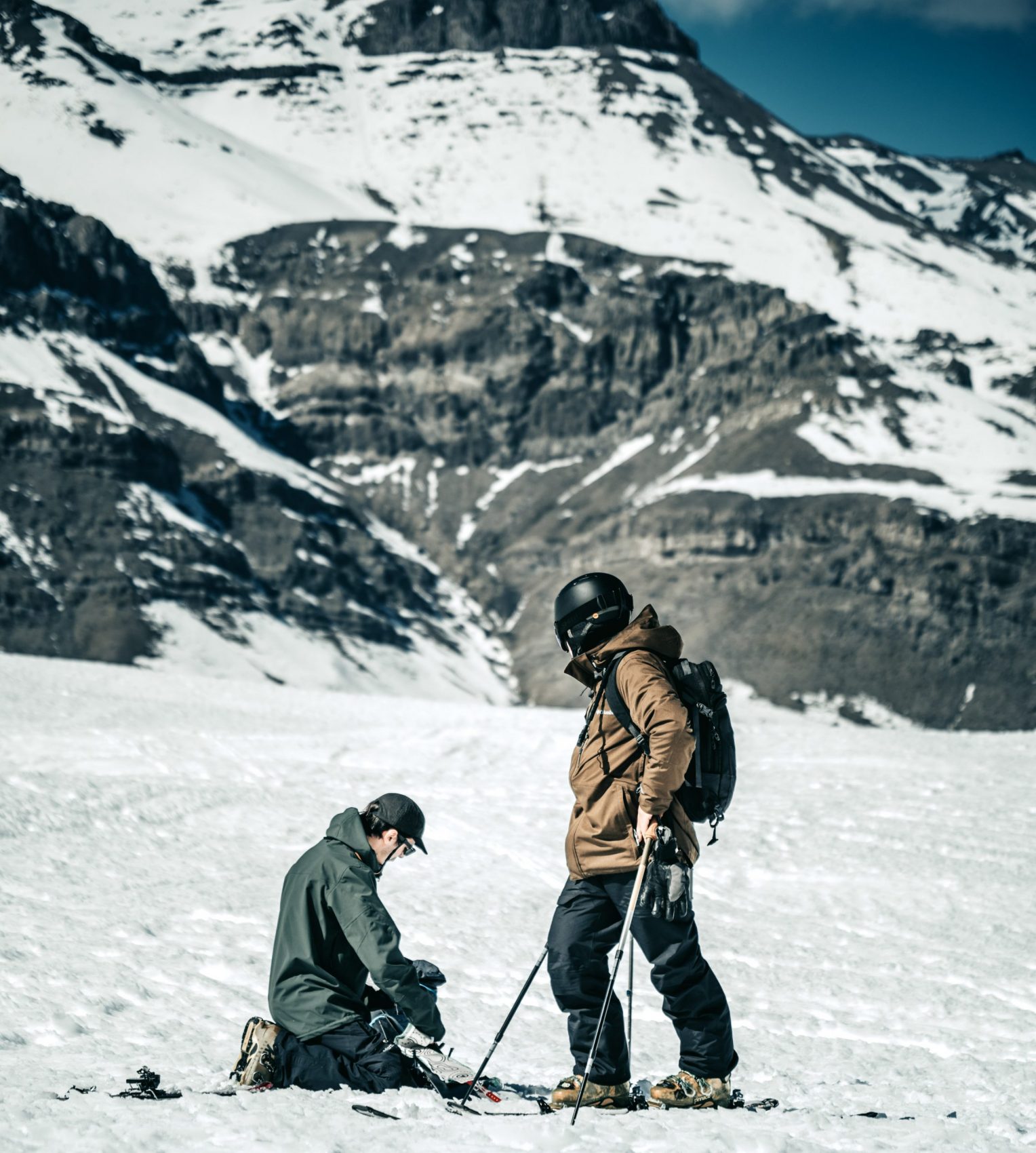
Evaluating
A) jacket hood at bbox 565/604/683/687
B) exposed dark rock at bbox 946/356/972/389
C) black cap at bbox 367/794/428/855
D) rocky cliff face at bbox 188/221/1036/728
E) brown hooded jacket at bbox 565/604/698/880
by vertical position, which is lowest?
black cap at bbox 367/794/428/855

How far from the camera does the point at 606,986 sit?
22.2ft

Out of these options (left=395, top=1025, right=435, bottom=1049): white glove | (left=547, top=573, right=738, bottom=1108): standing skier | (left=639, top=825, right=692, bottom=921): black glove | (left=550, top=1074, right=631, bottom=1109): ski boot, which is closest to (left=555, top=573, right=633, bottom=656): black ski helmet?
(left=547, top=573, right=738, bottom=1108): standing skier

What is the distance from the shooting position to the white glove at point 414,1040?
663 cm

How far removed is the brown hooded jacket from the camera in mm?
6258

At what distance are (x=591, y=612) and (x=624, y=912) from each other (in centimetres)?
150

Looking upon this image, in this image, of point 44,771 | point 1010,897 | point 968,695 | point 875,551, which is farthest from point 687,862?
point 875,551

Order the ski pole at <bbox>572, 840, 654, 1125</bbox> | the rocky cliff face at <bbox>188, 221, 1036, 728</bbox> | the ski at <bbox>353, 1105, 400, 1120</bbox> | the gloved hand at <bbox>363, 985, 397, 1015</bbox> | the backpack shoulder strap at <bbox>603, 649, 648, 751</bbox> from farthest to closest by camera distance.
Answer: the rocky cliff face at <bbox>188, 221, 1036, 728</bbox> < the gloved hand at <bbox>363, 985, 397, 1015</bbox> < the backpack shoulder strap at <bbox>603, 649, 648, 751</bbox> < the ski pole at <bbox>572, 840, 654, 1125</bbox> < the ski at <bbox>353, 1105, 400, 1120</bbox>

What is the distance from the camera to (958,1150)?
5762mm

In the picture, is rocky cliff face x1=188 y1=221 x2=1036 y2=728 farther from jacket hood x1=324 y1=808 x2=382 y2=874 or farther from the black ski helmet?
jacket hood x1=324 y1=808 x2=382 y2=874

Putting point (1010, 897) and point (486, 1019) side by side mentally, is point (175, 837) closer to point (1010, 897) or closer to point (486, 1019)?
point (486, 1019)

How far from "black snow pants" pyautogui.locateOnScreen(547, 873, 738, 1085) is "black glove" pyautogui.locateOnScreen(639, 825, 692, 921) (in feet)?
0.43

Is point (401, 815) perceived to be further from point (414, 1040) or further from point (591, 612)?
point (591, 612)

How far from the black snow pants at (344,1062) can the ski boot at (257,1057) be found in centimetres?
4

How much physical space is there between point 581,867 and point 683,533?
155 meters
